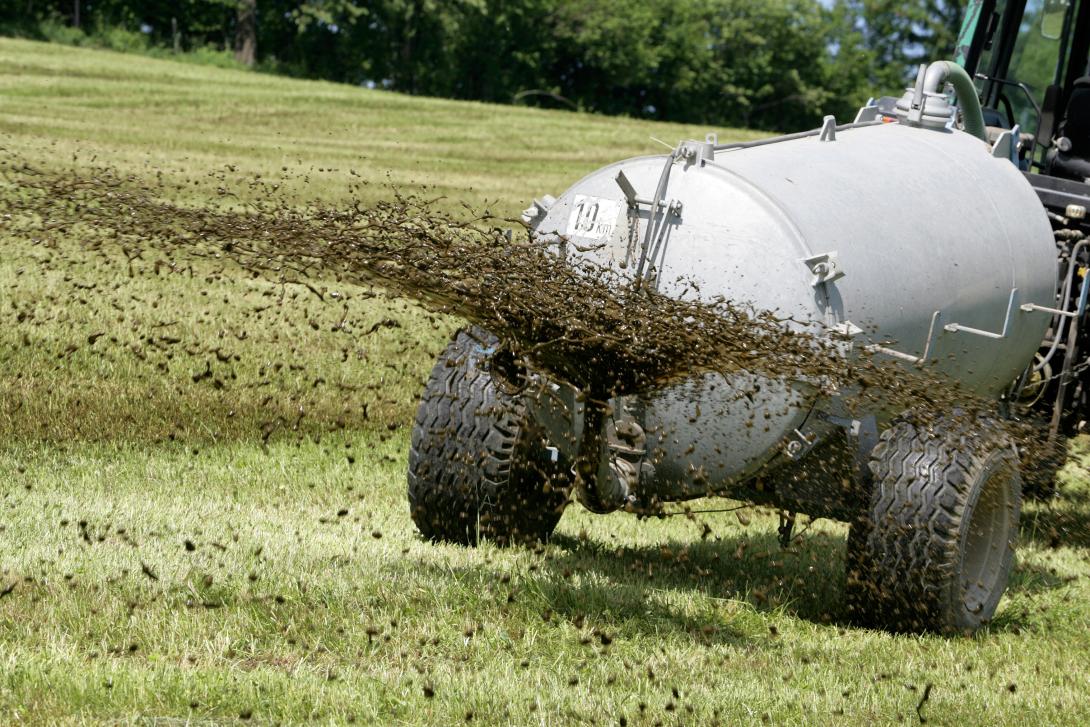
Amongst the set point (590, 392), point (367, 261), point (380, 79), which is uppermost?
point (367, 261)

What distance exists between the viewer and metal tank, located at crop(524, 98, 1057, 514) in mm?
5152

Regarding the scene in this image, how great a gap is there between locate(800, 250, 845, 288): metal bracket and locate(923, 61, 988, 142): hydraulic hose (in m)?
1.93

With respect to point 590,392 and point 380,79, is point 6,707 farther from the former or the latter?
point 380,79

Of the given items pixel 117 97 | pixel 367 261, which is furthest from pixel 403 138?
pixel 367 261

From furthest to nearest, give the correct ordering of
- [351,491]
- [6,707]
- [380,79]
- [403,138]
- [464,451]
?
1. [380,79]
2. [403,138]
3. [351,491]
4. [464,451]
5. [6,707]

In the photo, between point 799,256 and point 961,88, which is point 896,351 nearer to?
point 799,256

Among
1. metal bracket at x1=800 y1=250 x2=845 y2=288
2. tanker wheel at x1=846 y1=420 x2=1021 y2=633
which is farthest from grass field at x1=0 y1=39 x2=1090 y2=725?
metal bracket at x1=800 y1=250 x2=845 y2=288

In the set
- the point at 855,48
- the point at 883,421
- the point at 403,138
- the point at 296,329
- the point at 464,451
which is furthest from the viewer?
the point at 855,48

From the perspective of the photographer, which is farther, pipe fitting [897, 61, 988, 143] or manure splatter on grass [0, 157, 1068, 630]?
pipe fitting [897, 61, 988, 143]

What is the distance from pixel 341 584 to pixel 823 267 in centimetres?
207

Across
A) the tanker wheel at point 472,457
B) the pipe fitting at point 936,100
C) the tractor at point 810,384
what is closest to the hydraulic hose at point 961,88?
the pipe fitting at point 936,100

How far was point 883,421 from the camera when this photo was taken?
18.0ft

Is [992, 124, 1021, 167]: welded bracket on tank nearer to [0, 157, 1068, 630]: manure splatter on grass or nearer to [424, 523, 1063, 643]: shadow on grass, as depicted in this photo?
Result: [0, 157, 1068, 630]: manure splatter on grass

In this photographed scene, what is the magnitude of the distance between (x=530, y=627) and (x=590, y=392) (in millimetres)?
870
